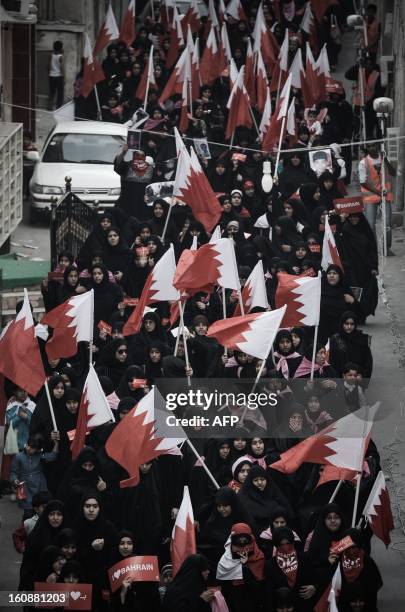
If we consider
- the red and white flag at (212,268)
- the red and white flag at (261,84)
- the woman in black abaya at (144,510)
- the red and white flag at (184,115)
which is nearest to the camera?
the woman in black abaya at (144,510)

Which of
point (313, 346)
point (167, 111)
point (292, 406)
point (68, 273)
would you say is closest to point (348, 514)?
point (292, 406)

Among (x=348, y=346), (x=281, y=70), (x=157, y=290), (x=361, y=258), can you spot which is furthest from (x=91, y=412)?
(x=281, y=70)

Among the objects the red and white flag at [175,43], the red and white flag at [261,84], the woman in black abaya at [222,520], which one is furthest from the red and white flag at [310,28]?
the woman in black abaya at [222,520]

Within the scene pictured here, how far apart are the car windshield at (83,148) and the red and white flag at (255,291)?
25.0 ft

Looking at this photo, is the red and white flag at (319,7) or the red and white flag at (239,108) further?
the red and white flag at (319,7)

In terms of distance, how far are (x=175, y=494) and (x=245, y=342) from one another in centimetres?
131

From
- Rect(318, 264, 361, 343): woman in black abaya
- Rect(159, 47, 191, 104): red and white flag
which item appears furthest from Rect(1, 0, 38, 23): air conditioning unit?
Rect(318, 264, 361, 343): woman in black abaya

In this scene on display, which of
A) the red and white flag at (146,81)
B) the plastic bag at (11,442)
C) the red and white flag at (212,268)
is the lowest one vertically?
the plastic bag at (11,442)

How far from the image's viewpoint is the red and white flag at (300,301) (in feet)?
56.7

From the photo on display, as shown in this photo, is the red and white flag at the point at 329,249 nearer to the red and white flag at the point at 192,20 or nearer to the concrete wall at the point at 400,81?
the concrete wall at the point at 400,81

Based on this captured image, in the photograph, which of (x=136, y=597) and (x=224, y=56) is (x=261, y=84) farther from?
(x=136, y=597)

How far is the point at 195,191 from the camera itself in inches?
814

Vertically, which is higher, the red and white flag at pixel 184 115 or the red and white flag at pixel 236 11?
the red and white flag at pixel 236 11

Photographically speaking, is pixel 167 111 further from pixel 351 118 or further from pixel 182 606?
pixel 182 606
